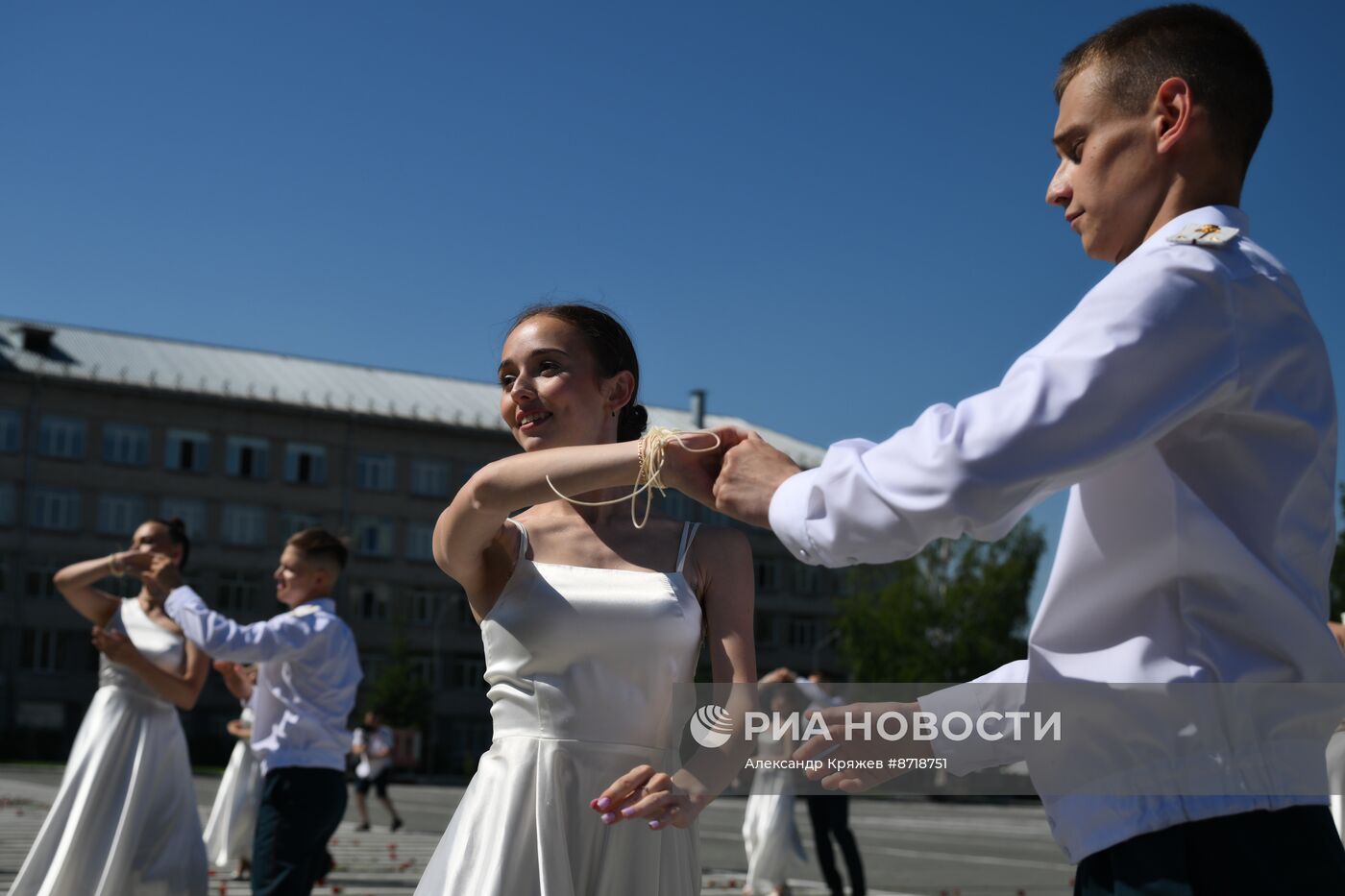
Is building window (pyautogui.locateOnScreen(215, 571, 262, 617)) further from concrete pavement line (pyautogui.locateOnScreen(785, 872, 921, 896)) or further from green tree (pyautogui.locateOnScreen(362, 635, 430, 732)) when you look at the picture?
concrete pavement line (pyautogui.locateOnScreen(785, 872, 921, 896))

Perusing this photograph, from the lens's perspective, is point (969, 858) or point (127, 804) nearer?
point (127, 804)

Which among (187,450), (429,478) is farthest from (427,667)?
(187,450)

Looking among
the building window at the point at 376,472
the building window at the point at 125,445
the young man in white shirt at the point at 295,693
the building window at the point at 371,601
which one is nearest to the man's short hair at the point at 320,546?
the young man in white shirt at the point at 295,693

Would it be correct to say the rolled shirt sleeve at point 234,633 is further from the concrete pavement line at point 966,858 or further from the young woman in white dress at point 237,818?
the concrete pavement line at point 966,858

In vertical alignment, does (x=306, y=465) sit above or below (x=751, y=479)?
above

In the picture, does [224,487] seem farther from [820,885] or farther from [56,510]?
[820,885]

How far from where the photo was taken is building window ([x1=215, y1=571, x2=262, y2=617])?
7138cm

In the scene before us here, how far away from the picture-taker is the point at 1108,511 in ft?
7.04

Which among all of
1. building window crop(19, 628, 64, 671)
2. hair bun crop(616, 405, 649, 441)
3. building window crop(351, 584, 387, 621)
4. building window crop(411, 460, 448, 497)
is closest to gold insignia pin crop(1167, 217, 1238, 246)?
hair bun crop(616, 405, 649, 441)

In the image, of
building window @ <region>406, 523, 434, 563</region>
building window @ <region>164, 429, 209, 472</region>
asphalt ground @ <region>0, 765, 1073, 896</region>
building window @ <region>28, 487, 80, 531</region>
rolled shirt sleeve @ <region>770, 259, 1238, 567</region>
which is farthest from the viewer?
building window @ <region>406, 523, 434, 563</region>

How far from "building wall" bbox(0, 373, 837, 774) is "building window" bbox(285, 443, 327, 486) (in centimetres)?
13

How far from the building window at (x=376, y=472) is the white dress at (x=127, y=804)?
6751cm

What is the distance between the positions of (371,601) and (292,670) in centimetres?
6809

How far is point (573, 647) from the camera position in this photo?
3.77 meters
